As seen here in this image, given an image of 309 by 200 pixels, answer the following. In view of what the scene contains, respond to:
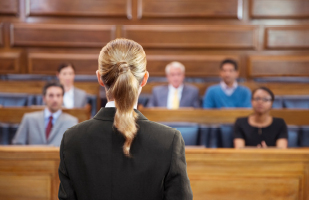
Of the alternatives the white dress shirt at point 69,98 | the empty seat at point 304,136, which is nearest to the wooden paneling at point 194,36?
the white dress shirt at point 69,98

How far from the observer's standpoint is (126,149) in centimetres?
67

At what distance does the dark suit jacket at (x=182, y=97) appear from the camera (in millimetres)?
3279

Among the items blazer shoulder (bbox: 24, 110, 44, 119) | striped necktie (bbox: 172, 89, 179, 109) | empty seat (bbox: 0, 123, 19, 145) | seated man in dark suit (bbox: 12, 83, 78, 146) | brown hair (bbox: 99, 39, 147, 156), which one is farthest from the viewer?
striped necktie (bbox: 172, 89, 179, 109)

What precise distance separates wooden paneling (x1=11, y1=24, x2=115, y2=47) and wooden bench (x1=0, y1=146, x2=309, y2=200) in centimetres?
278

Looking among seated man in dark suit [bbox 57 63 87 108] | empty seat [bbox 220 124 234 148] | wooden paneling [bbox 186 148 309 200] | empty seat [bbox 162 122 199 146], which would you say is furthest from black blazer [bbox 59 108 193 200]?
seated man in dark suit [bbox 57 63 87 108]

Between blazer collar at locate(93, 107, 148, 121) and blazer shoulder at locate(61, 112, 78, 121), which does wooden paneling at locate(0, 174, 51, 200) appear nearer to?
blazer collar at locate(93, 107, 148, 121)

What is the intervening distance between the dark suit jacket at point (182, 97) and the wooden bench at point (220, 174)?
190 cm

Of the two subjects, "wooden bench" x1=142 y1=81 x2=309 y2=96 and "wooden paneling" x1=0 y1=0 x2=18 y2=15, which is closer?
"wooden bench" x1=142 y1=81 x2=309 y2=96

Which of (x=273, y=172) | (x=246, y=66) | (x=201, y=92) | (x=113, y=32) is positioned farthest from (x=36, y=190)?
(x=246, y=66)

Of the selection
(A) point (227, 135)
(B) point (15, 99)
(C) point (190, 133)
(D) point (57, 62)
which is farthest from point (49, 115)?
(D) point (57, 62)

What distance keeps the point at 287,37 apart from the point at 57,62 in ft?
8.40

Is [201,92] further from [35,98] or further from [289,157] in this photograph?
[289,157]

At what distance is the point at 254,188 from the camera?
1361 mm

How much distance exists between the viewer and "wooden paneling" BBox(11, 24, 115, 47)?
4.00 meters
